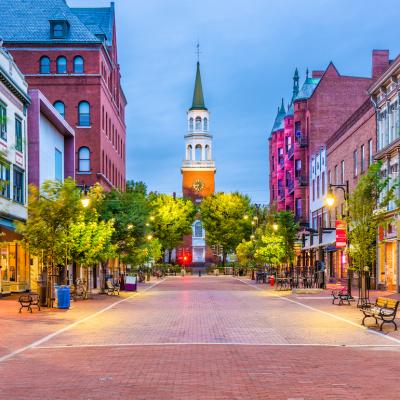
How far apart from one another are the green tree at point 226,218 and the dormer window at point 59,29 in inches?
2320

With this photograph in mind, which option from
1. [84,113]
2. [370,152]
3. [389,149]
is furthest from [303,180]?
[389,149]

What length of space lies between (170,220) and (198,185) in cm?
1598

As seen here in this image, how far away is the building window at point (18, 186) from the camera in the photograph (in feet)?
133

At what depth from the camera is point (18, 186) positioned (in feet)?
136

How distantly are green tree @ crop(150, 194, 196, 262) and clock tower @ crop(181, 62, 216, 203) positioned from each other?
10.4 m

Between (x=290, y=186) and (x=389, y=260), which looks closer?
(x=389, y=260)

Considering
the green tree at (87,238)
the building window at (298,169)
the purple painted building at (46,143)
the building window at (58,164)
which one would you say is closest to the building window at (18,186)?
the purple painted building at (46,143)

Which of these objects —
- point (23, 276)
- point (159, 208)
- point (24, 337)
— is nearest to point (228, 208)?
point (159, 208)

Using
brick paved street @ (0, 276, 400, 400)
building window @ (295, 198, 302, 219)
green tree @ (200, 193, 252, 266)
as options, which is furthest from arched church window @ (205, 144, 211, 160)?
brick paved street @ (0, 276, 400, 400)

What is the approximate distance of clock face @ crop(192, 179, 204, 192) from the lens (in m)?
127

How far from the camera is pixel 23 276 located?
44.5 metres

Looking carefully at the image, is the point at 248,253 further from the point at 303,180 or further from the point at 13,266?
the point at 13,266

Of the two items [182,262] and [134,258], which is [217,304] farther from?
[182,262]

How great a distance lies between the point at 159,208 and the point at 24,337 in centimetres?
9371
